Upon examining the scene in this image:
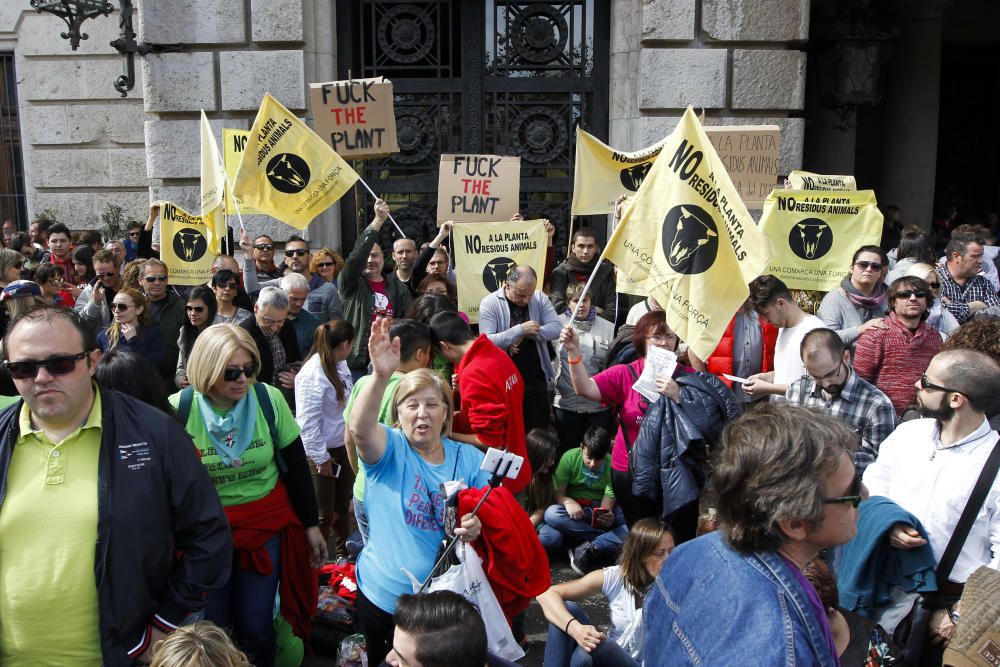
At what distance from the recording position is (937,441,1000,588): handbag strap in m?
3.12

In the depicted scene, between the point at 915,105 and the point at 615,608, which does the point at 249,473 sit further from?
the point at 915,105

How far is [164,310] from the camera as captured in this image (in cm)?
639

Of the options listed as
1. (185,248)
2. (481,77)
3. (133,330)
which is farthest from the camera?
(481,77)

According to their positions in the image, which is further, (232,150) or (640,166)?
(232,150)

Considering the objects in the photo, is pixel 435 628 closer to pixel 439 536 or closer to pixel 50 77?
pixel 439 536

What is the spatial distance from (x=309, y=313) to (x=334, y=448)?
142 centimetres

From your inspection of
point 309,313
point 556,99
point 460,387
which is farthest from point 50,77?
point 460,387

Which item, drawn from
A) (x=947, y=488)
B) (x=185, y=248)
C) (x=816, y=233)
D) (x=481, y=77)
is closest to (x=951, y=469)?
(x=947, y=488)

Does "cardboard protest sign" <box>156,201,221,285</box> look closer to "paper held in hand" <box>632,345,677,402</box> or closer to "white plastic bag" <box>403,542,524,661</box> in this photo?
"paper held in hand" <box>632,345,677,402</box>

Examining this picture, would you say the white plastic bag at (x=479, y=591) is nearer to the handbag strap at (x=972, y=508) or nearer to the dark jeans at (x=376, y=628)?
the dark jeans at (x=376, y=628)

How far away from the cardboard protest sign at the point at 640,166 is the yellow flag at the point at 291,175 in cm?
187

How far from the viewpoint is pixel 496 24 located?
9.21 m

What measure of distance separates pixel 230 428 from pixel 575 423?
3160 millimetres

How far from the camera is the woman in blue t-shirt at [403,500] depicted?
10.8ft
